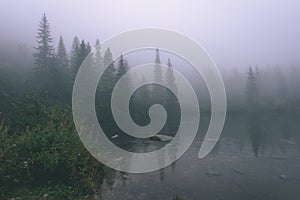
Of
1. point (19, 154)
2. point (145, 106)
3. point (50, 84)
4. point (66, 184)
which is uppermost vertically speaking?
point (50, 84)

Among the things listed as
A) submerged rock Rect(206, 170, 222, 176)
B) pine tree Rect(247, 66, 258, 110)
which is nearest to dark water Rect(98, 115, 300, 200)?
submerged rock Rect(206, 170, 222, 176)

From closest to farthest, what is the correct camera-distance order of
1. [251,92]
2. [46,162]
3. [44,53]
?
[46,162], [44,53], [251,92]

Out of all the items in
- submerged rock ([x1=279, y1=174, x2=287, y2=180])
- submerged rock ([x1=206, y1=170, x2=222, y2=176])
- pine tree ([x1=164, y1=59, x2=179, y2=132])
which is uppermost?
Result: pine tree ([x1=164, y1=59, x2=179, y2=132])

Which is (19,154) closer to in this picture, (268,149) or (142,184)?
(142,184)

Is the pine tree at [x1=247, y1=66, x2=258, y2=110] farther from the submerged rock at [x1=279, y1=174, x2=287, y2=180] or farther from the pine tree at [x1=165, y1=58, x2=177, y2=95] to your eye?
the submerged rock at [x1=279, y1=174, x2=287, y2=180]

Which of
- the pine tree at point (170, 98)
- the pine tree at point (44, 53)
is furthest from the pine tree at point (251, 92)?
the pine tree at point (44, 53)

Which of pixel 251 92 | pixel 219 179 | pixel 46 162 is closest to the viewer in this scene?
pixel 46 162

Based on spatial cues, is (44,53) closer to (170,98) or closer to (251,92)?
(170,98)

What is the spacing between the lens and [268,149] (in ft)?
67.5

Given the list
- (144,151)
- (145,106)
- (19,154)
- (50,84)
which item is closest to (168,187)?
(19,154)

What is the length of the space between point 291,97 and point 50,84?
73740 millimetres

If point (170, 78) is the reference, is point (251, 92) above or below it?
below

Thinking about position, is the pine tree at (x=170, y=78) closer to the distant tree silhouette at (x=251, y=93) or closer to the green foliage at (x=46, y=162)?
the distant tree silhouette at (x=251, y=93)

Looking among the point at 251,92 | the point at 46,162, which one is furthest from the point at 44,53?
the point at 251,92
